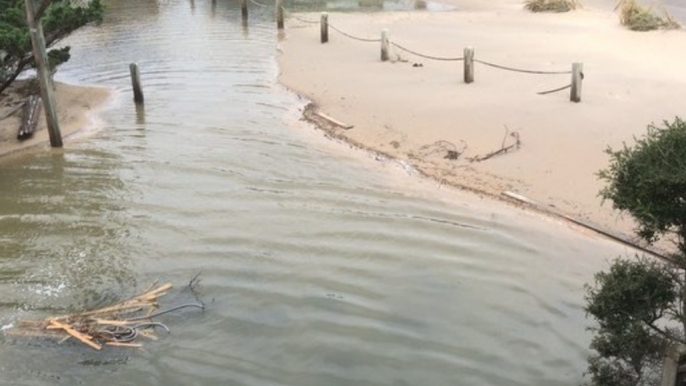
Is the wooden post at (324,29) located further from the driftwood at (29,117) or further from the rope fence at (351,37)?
the driftwood at (29,117)

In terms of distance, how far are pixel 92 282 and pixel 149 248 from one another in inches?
40.6

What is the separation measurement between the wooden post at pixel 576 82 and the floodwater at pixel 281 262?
4.54 m

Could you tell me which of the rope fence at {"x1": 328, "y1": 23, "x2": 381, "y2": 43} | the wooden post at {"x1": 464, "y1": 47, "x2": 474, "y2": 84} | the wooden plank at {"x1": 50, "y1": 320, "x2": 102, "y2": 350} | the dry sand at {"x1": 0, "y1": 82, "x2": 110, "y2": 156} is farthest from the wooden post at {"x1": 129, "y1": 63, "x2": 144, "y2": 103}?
the wooden plank at {"x1": 50, "y1": 320, "x2": 102, "y2": 350}

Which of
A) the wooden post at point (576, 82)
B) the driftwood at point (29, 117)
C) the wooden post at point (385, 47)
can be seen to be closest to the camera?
the driftwood at point (29, 117)

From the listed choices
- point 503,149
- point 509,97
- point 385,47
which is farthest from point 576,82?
point 385,47

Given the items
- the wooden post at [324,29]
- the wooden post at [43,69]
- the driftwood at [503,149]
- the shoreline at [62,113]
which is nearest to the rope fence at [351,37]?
the wooden post at [324,29]

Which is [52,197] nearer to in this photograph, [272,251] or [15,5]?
[272,251]

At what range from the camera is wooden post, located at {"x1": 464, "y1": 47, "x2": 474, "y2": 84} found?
52.6 feet

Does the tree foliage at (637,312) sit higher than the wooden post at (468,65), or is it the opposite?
the wooden post at (468,65)

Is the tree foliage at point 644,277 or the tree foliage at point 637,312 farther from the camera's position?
the tree foliage at point 637,312

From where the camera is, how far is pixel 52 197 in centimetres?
1127

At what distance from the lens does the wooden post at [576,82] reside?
1420 cm

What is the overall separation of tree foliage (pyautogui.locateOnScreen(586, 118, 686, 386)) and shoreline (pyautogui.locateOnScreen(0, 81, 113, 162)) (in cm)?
1125

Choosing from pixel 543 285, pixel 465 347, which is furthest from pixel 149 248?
pixel 543 285
